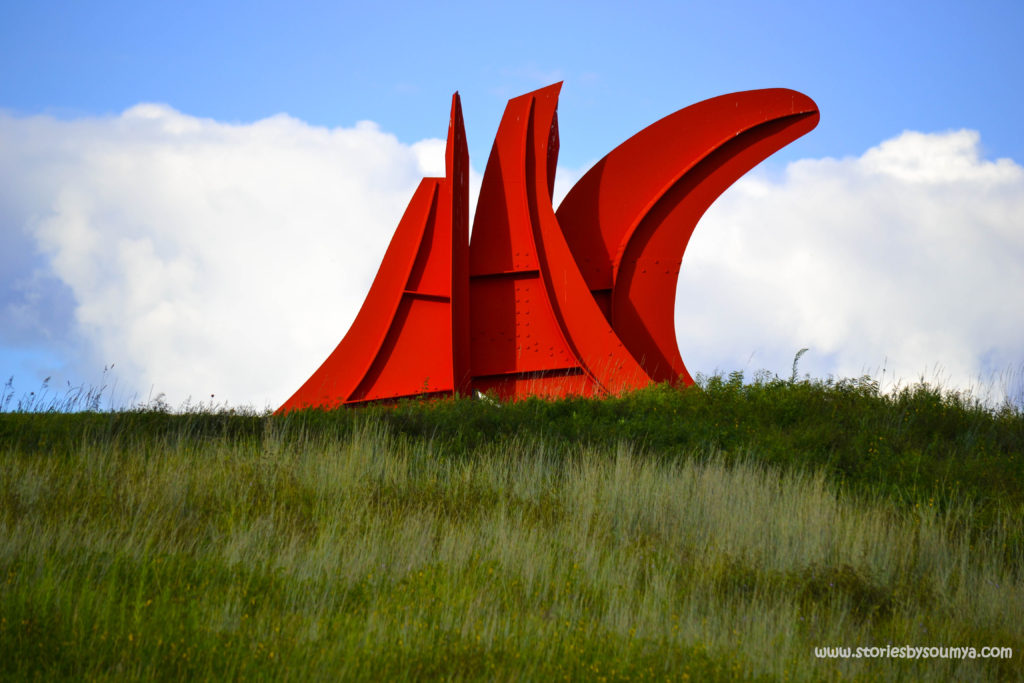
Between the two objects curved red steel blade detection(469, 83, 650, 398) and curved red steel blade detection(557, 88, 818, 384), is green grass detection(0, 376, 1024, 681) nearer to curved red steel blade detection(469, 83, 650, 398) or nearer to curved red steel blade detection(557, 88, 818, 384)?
curved red steel blade detection(469, 83, 650, 398)

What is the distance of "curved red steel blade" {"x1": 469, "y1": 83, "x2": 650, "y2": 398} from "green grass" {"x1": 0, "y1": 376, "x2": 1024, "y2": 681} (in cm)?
215

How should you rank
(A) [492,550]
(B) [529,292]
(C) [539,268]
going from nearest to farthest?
(A) [492,550] < (C) [539,268] < (B) [529,292]

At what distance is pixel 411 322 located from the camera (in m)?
13.6

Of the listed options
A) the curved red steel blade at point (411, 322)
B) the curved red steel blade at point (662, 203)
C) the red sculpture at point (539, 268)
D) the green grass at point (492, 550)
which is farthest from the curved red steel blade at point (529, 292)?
the green grass at point (492, 550)

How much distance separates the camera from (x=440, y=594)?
5.76 m

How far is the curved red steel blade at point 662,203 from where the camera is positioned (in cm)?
1420

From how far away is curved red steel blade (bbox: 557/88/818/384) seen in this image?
46.6 ft

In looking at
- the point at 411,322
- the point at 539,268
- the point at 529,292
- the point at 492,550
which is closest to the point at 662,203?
the point at 539,268

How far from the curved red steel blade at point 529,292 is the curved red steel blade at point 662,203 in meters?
1.20

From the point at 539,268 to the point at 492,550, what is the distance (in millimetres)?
7235

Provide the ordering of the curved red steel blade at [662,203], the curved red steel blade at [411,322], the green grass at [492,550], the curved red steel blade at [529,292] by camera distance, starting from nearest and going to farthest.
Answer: the green grass at [492,550], the curved red steel blade at [529,292], the curved red steel blade at [411,322], the curved red steel blade at [662,203]

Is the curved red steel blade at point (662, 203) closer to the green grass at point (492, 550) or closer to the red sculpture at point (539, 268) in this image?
the red sculpture at point (539, 268)

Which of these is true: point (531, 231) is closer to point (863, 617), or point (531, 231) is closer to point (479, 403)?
point (479, 403)

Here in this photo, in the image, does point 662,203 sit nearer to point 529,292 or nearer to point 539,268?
point 539,268
